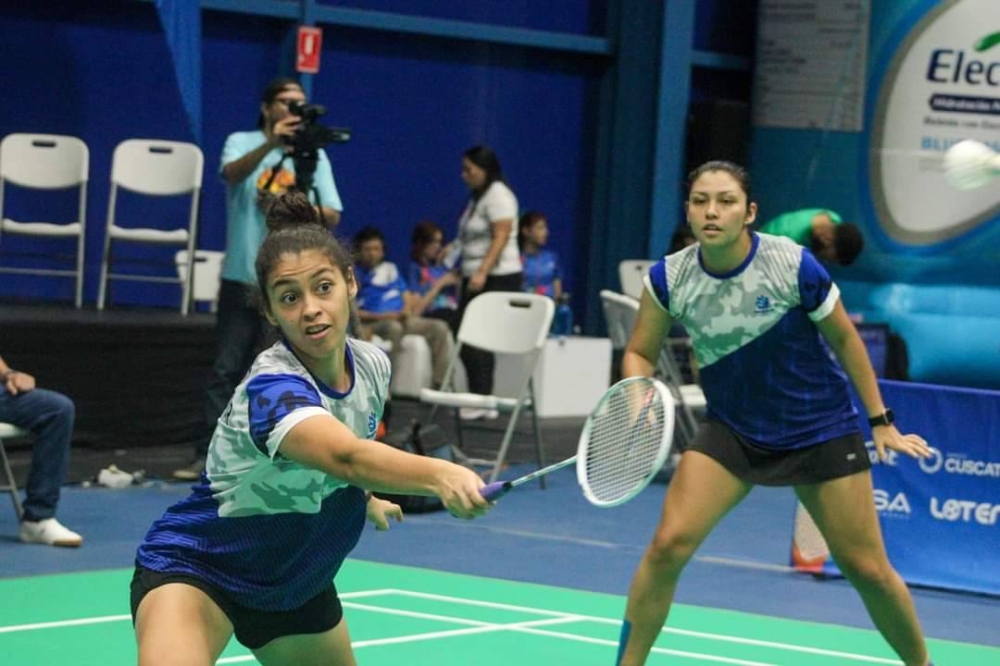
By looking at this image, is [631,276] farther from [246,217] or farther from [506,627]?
[506,627]

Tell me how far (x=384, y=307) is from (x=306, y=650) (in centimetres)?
865

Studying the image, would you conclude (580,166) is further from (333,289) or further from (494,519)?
(333,289)

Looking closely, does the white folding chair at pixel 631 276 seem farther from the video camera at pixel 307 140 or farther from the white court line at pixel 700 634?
the white court line at pixel 700 634

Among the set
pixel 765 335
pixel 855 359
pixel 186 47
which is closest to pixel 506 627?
pixel 765 335

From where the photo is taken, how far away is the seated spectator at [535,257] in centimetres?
1309

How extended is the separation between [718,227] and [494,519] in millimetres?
4037

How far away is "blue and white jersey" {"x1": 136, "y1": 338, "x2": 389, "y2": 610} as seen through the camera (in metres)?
3.38

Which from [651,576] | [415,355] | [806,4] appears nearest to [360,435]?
[651,576]

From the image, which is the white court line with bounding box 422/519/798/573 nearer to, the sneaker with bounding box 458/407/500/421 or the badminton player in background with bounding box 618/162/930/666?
the badminton player in background with bounding box 618/162/930/666

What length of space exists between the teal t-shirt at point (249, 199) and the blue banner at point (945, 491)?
289cm

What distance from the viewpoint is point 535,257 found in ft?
43.5

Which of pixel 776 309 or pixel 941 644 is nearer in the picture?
pixel 776 309

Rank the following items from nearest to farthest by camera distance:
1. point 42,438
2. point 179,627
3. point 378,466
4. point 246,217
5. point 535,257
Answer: point 378,466 < point 179,627 < point 42,438 < point 246,217 < point 535,257

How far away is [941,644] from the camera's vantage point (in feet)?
21.0
